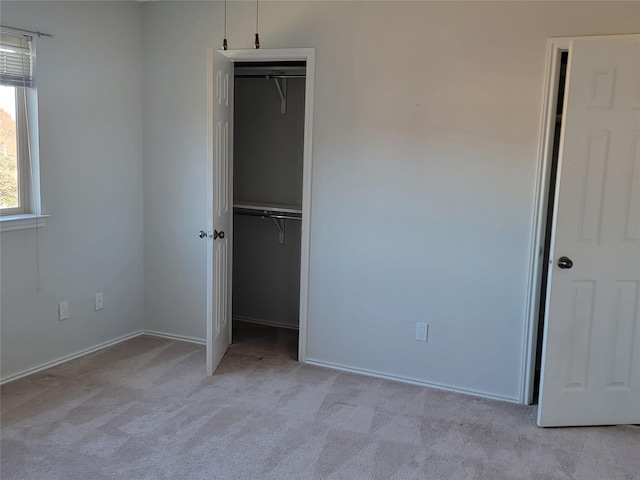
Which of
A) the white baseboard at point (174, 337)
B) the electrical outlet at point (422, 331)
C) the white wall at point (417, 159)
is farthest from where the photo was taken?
the white baseboard at point (174, 337)

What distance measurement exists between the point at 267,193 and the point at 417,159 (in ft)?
5.18

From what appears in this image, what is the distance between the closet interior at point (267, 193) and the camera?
423cm

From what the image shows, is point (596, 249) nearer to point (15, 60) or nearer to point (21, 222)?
point (21, 222)

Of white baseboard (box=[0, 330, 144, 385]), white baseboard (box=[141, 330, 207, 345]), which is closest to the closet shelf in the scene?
white baseboard (box=[141, 330, 207, 345])

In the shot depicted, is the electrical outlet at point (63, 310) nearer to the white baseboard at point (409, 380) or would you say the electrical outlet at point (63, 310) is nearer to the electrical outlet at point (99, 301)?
the electrical outlet at point (99, 301)

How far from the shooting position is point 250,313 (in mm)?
4652

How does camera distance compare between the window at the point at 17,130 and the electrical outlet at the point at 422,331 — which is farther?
the electrical outlet at the point at 422,331

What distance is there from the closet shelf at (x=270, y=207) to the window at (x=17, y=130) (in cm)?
143

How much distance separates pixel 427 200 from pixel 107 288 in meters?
2.36

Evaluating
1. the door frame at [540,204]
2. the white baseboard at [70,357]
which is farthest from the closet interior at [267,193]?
the door frame at [540,204]

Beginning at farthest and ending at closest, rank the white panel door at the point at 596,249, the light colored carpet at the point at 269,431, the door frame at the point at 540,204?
the door frame at the point at 540,204 < the white panel door at the point at 596,249 < the light colored carpet at the point at 269,431

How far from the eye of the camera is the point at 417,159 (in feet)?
10.7

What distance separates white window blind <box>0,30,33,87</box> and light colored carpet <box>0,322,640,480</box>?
5.88 ft

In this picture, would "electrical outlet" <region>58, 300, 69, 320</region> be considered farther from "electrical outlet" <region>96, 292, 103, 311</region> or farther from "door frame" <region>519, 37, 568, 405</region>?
"door frame" <region>519, 37, 568, 405</region>
